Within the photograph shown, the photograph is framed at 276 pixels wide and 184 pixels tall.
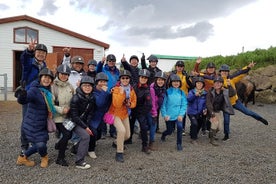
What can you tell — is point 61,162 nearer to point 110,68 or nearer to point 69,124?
point 69,124

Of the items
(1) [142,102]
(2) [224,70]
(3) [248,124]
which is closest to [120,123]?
(1) [142,102]

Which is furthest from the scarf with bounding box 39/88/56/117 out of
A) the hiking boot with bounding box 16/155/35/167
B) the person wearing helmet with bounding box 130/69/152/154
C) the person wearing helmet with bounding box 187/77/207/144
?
the person wearing helmet with bounding box 187/77/207/144

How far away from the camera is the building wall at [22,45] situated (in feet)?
52.6

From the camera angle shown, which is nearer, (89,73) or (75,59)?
(75,59)

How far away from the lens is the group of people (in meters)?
4.28

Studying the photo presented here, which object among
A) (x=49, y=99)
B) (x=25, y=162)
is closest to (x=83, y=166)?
(x=25, y=162)

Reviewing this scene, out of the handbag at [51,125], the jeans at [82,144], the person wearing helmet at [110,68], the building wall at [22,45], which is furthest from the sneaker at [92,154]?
the building wall at [22,45]

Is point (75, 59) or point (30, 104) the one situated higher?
point (75, 59)

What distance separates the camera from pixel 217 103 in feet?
20.1

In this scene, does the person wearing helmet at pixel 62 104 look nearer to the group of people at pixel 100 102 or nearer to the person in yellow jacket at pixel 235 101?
the group of people at pixel 100 102

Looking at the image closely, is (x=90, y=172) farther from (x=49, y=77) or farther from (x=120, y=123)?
(x=49, y=77)

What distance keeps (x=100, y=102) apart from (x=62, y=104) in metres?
0.60

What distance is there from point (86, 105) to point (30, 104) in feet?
2.72

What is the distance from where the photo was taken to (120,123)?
486 cm
